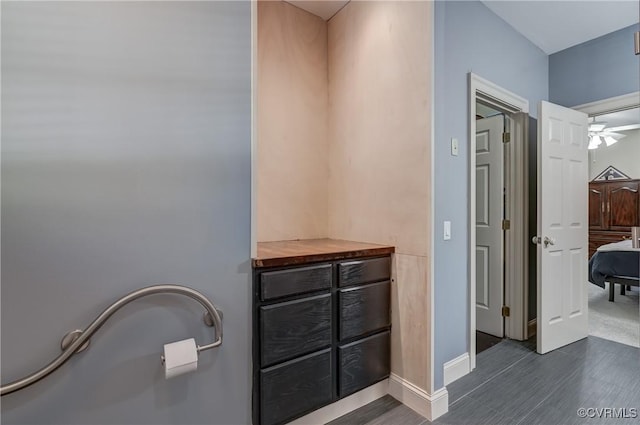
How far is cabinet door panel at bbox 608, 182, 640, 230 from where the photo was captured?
17.9 feet

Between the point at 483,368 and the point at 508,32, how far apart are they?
9.30 feet

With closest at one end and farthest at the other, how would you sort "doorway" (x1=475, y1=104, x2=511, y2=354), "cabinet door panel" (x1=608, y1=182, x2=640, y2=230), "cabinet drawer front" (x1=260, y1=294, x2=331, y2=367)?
"cabinet drawer front" (x1=260, y1=294, x2=331, y2=367) → "doorway" (x1=475, y1=104, x2=511, y2=354) → "cabinet door panel" (x1=608, y1=182, x2=640, y2=230)

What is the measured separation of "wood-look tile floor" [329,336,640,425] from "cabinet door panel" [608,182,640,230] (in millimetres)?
4276

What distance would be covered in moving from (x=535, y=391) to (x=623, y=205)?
5692mm

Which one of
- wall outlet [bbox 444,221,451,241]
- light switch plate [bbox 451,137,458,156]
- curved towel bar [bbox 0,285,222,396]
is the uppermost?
light switch plate [bbox 451,137,458,156]

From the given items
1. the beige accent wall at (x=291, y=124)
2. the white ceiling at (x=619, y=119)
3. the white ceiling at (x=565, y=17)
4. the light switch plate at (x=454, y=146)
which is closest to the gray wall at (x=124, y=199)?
the beige accent wall at (x=291, y=124)

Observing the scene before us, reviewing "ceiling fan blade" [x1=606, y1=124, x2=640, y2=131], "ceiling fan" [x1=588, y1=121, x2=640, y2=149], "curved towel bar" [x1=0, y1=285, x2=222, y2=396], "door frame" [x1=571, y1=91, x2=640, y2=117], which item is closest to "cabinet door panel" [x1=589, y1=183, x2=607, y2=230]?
"ceiling fan" [x1=588, y1=121, x2=640, y2=149]

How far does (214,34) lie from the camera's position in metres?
1.34

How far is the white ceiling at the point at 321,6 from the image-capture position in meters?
2.39

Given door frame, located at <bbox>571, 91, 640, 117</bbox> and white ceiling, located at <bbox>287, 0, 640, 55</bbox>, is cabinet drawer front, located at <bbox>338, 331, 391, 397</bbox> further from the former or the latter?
door frame, located at <bbox>571, 91, 640, 117</bbox>

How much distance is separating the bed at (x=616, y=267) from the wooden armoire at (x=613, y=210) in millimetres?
2222

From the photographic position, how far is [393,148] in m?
1.99

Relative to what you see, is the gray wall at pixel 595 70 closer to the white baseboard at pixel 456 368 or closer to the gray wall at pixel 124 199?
the white baseboard at pixel 456 368

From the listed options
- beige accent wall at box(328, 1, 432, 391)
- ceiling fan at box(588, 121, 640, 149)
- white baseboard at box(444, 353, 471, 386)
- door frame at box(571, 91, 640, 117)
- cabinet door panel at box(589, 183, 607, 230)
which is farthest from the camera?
cabinet door panel at box(589, 183, 607, 230)
